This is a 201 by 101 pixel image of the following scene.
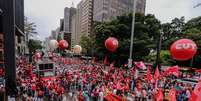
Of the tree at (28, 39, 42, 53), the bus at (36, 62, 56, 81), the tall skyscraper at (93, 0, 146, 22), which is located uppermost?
the tall skyscraper at (93, 0, 146, 22)

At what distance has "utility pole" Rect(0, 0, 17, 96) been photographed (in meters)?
4.89

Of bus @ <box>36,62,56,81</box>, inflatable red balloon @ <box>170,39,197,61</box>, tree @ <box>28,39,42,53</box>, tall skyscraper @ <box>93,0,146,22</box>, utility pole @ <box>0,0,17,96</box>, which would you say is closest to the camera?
utility pole @ <box>0,0,17,96</box>

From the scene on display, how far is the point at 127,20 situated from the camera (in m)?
40.4

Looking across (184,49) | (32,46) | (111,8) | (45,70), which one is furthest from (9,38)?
(111,8)

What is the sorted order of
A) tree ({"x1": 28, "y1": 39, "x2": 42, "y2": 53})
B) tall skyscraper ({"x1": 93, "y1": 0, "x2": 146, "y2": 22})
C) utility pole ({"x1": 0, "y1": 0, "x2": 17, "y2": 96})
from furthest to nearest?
tall skyscraper ({"x1": 93, "y1": 0, "x2": 146, "y2": 22}) → tree ({"x1": 28, "y1": 39, "x2": 42, "y2": 53}) → utility pole ({"x1": 0, "y1": 0, "x2": 17, "y2": 96})

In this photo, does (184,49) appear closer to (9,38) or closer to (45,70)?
(9,38)

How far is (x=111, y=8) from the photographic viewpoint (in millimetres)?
105562

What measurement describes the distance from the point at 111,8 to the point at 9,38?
336 ft

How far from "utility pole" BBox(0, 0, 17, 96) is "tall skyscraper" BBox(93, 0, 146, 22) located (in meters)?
95.3

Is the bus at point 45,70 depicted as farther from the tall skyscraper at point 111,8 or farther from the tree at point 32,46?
the tall skyscraper at point 111,8

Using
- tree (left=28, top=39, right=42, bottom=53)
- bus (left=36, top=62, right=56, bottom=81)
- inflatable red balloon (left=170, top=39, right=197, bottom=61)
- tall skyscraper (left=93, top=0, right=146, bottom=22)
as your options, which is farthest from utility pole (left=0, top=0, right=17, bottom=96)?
tall skyscraper (left=93, top=0, right=146, bottom=22)

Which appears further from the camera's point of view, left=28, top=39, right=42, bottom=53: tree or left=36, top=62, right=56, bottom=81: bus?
left=28, top=39, right=42, bottom=53: tree

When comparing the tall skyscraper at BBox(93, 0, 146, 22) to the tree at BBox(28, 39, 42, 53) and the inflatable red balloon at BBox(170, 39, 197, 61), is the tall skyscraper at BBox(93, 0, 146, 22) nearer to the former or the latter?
the tree at BBox(28, 39, 42, 53)

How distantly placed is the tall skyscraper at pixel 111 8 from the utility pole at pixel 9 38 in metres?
95.3
